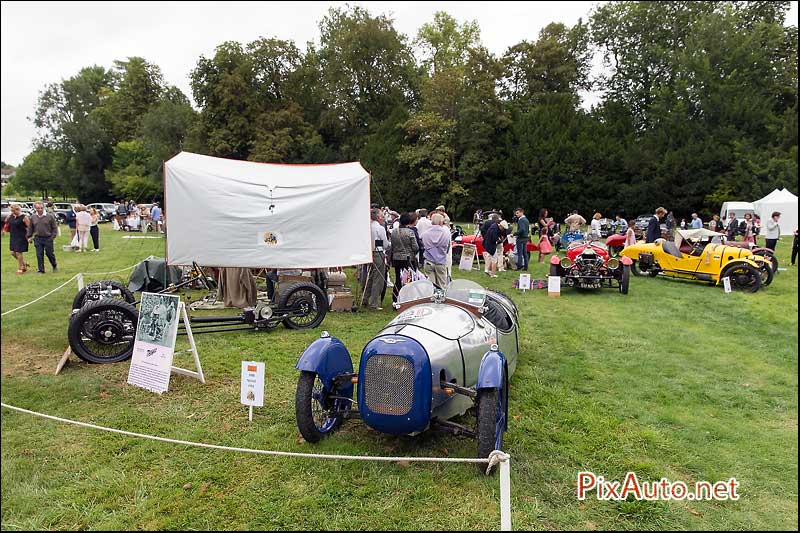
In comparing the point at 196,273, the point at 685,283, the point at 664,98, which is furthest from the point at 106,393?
the point at 664,98

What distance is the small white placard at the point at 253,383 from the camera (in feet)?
14.8

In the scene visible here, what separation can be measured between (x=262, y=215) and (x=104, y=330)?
277 centimetres

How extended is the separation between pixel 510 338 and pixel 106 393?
171 inches

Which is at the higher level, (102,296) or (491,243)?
(491,243)

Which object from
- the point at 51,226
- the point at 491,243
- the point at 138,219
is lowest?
the point at 491,243

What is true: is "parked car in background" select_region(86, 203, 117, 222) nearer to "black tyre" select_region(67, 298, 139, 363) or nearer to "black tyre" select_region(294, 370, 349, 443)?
"black tyre" select_region(67, 298, 139, 363)

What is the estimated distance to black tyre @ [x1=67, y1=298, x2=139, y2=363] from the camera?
19.4 feet

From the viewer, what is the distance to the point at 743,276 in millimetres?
11023

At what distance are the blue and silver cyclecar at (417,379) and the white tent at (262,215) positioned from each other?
143 inches

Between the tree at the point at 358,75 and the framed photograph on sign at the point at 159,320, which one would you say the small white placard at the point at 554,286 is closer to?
the framed photograph on sign at the point at 159,320

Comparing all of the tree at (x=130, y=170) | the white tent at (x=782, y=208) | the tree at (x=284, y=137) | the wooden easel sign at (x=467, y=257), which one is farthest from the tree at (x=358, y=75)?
the wooden easel sign at (x=467, y=257)

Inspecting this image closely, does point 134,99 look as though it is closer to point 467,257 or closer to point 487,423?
point 467,257

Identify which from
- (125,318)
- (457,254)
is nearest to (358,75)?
(457,254)

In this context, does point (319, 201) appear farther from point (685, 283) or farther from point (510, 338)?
point (685, 283)
